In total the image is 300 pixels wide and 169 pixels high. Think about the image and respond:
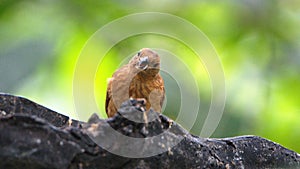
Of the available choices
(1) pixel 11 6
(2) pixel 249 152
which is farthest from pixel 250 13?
(2) pixel 249 152

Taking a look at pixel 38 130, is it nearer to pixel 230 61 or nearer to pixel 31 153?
pixel 31 153

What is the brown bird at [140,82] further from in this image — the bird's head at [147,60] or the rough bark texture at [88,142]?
the rough bark texture at [88,142]

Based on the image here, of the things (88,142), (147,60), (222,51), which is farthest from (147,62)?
(88,142)

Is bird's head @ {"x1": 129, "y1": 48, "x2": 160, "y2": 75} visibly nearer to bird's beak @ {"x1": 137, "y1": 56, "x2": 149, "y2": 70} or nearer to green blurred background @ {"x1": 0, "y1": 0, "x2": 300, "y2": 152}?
bird's beak @ {"x1": 137, "y1": 56, "x2": 149, "y2": 70}

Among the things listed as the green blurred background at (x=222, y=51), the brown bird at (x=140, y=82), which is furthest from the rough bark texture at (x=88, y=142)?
the green blurred background at (x=222, y=51)

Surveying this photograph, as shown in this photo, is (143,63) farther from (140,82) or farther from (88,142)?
(88,142)
